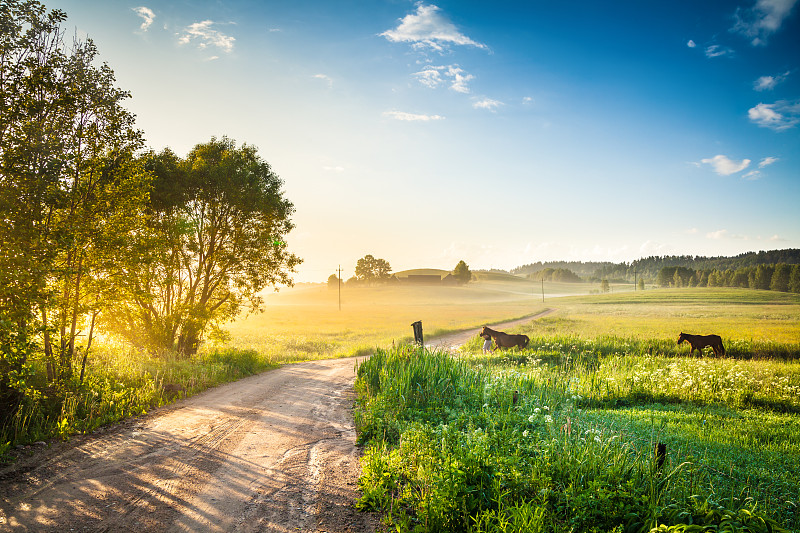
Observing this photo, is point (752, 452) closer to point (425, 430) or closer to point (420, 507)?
point (425, 430)

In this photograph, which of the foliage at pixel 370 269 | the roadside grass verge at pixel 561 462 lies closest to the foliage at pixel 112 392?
the roadside grass verge at pixel 561 462

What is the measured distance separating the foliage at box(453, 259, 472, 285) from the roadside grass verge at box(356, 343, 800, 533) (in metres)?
148

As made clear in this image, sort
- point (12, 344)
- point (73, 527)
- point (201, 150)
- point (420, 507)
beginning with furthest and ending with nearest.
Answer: point (201, 150) → point (12, 344) → point (420, 507) → point (73, 527)

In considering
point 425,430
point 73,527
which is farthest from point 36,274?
point 425,430

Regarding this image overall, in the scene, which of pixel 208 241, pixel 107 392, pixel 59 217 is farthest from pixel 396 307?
pixel 59 217

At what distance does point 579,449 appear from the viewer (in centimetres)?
606

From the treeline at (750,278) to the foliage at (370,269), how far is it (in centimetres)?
10087

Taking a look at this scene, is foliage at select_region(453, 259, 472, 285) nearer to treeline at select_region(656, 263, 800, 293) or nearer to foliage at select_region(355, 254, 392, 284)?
foliage at select_region(355, 254, 392, 284)

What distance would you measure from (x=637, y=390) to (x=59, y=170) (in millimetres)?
18933

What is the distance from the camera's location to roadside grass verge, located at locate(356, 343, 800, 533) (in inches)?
184

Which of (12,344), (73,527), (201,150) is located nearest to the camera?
(73,527)

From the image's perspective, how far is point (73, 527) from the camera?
512 centimetres

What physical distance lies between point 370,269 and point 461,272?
1580 inches

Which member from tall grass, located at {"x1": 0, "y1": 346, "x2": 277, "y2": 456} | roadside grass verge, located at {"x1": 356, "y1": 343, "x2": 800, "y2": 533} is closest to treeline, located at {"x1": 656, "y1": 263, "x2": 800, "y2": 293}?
roadside grass verge, located at {"x1": 356, "y1": 343, "x2": 800, "y2": 533}
